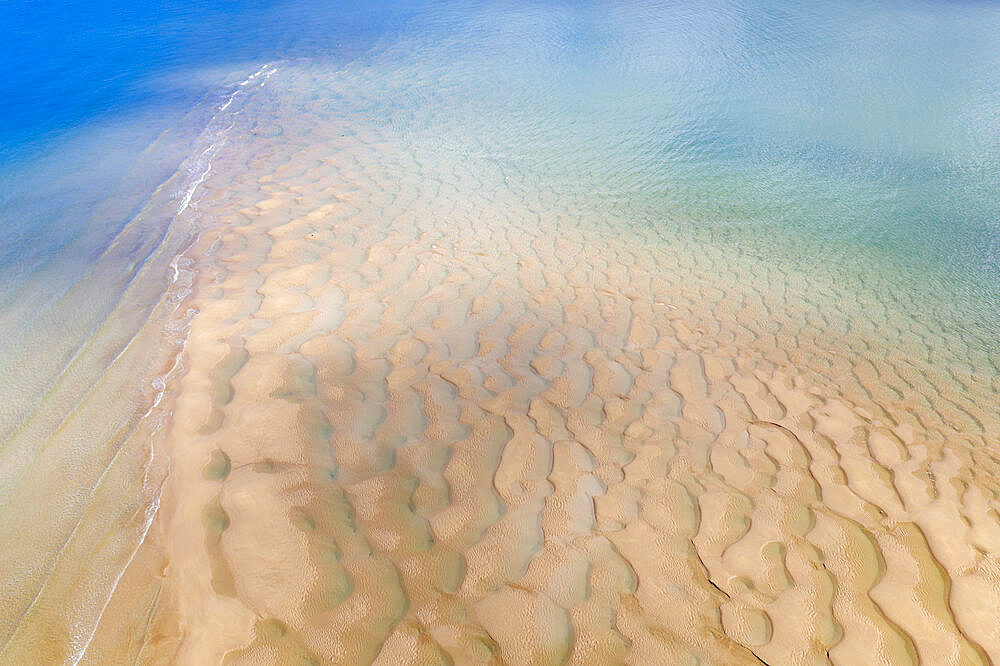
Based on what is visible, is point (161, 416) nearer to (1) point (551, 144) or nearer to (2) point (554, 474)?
(2) point (554, 474)

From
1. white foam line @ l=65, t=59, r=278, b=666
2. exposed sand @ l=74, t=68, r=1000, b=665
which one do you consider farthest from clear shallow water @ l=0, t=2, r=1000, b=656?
exposed sand @ l=74, t=68, r=1000, b=665

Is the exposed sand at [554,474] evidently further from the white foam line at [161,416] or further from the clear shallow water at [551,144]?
the clear shallow water at [551,144]

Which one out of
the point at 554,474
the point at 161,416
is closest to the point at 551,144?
the point at 554,474

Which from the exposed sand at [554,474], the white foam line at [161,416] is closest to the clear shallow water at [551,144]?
the white foam line at [161,416]

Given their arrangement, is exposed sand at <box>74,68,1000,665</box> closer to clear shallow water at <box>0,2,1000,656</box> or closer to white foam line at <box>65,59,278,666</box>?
white foam line at <box>65,59,278,666</box>

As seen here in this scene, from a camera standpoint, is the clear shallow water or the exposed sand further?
the clear shallow water
